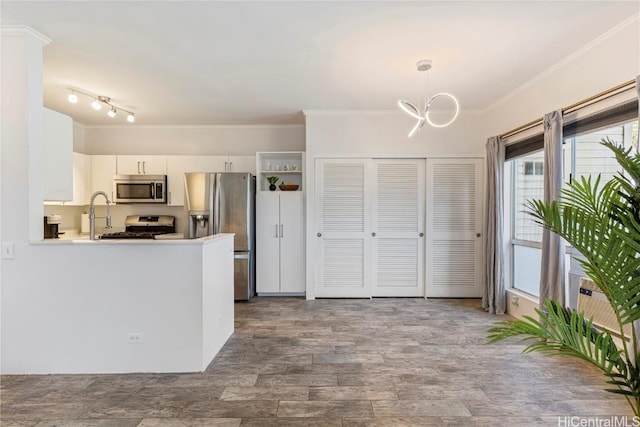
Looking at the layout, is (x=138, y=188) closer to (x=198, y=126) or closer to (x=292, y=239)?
(x=198, y=126)

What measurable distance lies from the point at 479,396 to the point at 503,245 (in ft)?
7.71

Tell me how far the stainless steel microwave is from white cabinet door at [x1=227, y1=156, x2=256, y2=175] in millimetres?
1029

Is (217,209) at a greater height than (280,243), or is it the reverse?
(217,209)

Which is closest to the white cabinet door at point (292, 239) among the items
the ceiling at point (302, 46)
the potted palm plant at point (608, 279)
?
the ceiling at point (302, 46)

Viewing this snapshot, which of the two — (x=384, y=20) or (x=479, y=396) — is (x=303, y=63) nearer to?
(x=384, y=20)

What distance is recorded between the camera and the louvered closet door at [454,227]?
4.77 meters

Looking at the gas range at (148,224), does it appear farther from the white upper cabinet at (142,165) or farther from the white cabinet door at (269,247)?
the white cabinet door at (269,247)

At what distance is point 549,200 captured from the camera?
311cm

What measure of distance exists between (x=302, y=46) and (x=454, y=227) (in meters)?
3.25

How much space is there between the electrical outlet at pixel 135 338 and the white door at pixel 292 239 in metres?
2.50

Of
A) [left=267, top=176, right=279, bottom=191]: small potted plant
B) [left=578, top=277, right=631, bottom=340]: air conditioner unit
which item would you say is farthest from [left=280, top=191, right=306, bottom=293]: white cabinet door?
[left=578, top=277, right=631, bottom=340]: air conditioner unit

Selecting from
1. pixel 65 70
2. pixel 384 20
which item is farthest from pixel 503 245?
pixel 65 70
